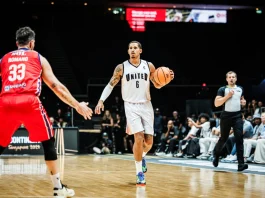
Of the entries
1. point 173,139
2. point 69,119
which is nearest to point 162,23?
point 69,119

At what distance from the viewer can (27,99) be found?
4855 millimetres

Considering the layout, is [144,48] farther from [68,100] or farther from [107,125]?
[68,100]

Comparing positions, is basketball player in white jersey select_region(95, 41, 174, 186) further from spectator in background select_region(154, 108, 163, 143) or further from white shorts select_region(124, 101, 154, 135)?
spectator in background select_region(154, 108, 163, 143)

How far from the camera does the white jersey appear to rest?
727cm

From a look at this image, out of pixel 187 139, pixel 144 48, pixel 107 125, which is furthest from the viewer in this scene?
pixel 144 48

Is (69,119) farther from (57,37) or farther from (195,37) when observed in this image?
(195,37)

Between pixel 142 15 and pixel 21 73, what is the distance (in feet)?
94.7

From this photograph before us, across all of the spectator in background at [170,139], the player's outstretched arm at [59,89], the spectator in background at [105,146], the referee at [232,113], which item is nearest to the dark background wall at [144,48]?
the spectator in background at [105,146]

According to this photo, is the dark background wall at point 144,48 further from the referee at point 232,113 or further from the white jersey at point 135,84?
the white jersey at point 135,84

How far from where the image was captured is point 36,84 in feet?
16.4

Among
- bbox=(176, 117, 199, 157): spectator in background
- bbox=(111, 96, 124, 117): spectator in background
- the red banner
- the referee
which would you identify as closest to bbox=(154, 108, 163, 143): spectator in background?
bbox=(176, 117, 199, 157): spectator in background

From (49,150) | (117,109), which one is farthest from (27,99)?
(117,109)

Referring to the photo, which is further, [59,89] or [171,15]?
[171,15]

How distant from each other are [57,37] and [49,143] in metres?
23.8
